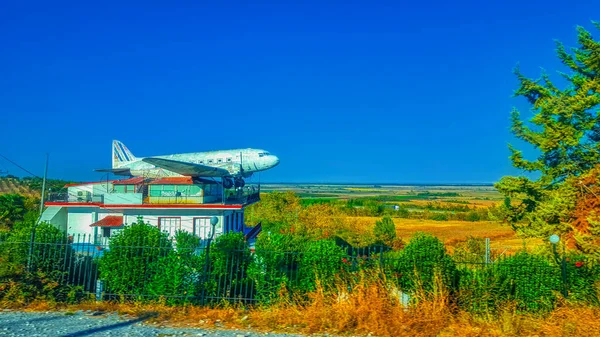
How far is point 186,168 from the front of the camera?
25.2 metres

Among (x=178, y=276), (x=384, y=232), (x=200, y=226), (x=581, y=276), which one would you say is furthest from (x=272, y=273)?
(x=384, y=232)

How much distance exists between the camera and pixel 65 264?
11336mm

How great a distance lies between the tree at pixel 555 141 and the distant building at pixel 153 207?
13.2 metres

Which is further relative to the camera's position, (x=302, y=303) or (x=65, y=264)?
(x=65, y=264)

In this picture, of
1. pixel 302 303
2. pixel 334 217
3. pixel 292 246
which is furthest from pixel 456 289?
pixel 334 217

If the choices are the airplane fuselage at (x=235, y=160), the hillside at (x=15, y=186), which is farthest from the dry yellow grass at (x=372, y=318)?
the hillside at (x=15, y=186)

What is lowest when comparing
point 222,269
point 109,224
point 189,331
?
point 189,331

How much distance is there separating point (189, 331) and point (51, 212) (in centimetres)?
2183

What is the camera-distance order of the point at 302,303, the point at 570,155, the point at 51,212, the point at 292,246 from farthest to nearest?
the point at 51,212, the point at 570,155, the point at 292,246, the point at 302,303

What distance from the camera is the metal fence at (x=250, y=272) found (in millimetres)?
10641

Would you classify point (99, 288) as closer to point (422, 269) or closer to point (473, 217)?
point (422, 269)

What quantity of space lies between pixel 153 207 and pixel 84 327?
635 inches

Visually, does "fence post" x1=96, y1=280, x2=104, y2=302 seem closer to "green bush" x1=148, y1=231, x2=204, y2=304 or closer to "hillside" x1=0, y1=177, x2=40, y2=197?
"green bush" x1=148, y1=231, x2=204, y2=304

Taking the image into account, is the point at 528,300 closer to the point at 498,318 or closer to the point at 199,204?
the point at 498,318
